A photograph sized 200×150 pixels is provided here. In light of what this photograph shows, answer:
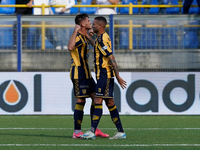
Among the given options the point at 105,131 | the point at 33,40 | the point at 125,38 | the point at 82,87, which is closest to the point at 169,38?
the point at 125,38

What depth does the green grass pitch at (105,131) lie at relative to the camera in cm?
561

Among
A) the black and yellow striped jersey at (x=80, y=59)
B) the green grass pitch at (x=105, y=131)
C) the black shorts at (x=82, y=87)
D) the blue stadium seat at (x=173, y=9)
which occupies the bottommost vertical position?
the green grass pitch at (x=105, y=131)

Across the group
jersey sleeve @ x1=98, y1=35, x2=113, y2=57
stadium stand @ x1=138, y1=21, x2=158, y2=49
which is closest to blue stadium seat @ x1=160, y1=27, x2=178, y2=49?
stadium stand @ x1=138, y1=21, x2=158, y2=49

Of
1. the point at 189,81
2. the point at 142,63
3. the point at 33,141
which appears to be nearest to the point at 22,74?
the point at 142,63

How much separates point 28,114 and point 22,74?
94 centimetres

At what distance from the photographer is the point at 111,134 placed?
704 centimetres

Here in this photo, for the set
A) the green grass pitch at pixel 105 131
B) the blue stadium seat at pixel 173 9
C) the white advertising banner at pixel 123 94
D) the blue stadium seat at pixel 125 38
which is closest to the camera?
the green grass pitch at pixel 105 131

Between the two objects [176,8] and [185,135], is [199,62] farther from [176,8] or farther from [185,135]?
[185,135]

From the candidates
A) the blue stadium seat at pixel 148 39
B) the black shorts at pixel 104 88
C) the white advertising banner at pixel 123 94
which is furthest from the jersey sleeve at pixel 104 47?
the blue stadium seat at pixel 148 39

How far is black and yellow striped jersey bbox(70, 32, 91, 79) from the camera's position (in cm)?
658

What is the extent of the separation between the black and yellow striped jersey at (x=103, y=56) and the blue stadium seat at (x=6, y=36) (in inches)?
194

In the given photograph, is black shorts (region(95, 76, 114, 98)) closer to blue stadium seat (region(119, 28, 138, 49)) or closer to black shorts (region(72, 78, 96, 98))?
black shorts (region(72, 78, 96, 98))

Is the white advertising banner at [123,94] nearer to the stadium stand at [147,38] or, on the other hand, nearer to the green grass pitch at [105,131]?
the green grass pitch at [105,131]

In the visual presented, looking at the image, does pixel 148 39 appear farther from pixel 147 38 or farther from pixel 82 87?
pixel 82 87
